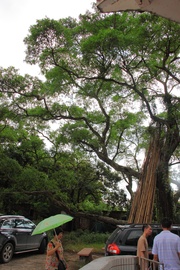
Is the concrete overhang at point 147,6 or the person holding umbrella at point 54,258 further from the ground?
the concrete overhang at point 147,6

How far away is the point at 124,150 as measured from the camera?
2031cm

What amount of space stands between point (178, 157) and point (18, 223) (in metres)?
8.30

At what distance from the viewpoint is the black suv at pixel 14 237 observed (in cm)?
938

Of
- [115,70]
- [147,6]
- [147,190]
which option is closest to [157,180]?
[147,190]

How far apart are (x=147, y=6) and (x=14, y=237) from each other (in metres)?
8.85

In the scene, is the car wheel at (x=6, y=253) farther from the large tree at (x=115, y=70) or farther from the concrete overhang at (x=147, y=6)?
the concrete overhang at (x=147, y=6)

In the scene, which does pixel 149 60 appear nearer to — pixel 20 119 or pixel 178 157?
pixel 178 157

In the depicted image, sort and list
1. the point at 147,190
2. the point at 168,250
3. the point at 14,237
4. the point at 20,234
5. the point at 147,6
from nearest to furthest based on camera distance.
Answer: the point at 147,6, the point at 168,250, the point at 14,237, the point at 20,234, the point at 147,190

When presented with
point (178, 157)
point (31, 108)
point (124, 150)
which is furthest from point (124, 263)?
point (124, 150)

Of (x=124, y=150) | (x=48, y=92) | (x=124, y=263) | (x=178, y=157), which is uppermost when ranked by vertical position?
(x=48, y=92)

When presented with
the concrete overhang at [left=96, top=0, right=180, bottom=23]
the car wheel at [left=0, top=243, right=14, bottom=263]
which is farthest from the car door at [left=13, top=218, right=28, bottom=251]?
the concrete overhang at [left=96, top=0, right=180, bottom=23]

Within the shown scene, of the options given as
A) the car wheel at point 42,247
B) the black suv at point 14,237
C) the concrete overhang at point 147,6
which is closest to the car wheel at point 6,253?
the black suv at point 14,237

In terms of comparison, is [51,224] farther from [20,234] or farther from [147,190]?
[147,190]

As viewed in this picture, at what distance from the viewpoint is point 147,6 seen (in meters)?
4.01
